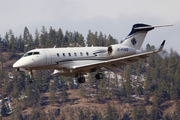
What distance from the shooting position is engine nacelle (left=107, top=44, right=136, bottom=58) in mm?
59219

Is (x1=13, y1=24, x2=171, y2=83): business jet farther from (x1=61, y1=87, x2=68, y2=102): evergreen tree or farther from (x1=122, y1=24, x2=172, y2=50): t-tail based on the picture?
(x1=61, y1=87, x2=68, y2=102): evergreen tree

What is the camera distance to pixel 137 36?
2454 inches

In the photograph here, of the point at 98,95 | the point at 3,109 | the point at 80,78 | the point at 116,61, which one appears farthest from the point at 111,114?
the point at 116,61

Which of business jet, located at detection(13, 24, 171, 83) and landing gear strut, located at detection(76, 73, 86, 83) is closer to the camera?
business jet, located at detection(13, 24, 171, 83)

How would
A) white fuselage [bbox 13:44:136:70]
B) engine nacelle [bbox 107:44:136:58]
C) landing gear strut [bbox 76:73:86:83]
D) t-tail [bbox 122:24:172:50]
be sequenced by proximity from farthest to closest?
t-tail [bbox 122:24:172:50] < engine nacelle [bbox 107:44:136:58] < landing gear strut [bbox 76:73:86:83] < white fuselage [bbox 13:44:136:70]

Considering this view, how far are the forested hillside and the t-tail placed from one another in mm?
96411

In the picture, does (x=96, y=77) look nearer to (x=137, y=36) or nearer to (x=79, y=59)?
(x=79, y=59)

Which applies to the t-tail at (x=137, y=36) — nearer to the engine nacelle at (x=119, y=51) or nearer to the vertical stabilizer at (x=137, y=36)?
the vertical stabilizer at (x=137, y=36)

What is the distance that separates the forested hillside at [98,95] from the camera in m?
165

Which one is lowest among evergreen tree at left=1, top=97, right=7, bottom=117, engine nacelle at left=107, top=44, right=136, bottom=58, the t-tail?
evergreen tree at left=1, top=97, right=7, bottom=117

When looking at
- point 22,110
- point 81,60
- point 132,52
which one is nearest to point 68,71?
point 81,60

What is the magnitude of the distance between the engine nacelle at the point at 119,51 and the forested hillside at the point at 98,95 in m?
97.9

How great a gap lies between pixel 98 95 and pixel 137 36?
381 ft

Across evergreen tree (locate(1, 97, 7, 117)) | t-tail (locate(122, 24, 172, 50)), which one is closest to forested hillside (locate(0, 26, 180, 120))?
evergreen tree (locate(1, 97, 7, 117))
